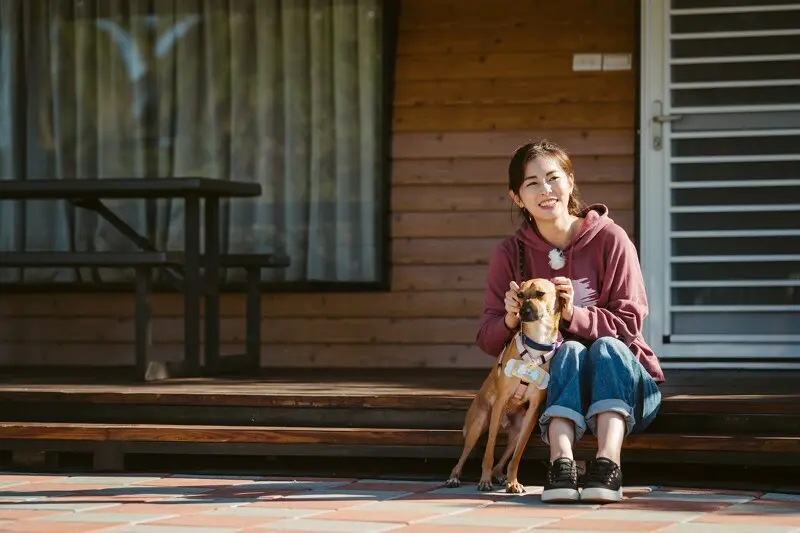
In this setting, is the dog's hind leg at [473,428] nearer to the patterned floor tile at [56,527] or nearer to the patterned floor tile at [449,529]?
the patterned floor tile at [449,529]

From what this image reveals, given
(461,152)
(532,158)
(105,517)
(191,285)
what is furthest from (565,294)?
(461,152)

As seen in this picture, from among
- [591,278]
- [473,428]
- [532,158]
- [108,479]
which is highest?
[532,158]

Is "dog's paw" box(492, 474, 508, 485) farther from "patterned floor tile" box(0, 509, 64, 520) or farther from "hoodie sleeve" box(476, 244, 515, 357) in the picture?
"patterned floor tile" box(0, 509, 64, 520)

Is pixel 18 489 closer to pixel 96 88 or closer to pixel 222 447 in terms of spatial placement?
pixel 222 447

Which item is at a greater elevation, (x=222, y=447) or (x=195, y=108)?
(x=195, y=108)

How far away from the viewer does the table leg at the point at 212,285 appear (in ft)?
20.4

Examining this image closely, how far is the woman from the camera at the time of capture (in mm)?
4105

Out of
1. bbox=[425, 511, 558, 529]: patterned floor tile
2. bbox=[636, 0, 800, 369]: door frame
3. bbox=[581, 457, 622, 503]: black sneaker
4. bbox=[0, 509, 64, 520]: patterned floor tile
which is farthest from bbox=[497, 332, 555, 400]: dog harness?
bbox=[636, 0, 800, 369]: door frame

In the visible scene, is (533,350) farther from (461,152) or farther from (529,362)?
(461,152)

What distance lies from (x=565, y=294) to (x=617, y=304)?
0.27 m

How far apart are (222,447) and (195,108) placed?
2753 mm

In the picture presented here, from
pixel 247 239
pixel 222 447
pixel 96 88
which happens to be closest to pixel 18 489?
pixel 222 447

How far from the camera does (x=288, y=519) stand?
3877 millimetres

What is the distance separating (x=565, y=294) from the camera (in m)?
4.19
